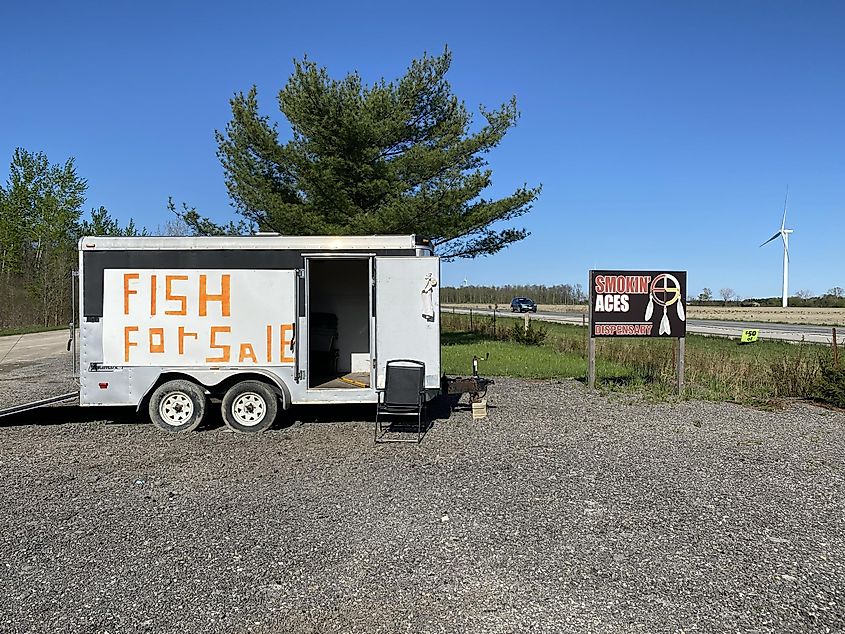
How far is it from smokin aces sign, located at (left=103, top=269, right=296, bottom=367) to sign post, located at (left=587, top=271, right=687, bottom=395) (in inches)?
233

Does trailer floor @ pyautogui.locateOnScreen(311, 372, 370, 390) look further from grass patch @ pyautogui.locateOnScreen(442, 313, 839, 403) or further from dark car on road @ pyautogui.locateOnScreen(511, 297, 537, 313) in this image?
dark car on road @ pyautogui.locateOnScreen(511, 297, 537, 313)

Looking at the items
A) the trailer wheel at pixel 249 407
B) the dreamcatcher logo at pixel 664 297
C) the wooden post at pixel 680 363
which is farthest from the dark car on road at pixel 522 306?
the trailer wheel at pixel 249 407

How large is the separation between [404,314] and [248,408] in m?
2.35

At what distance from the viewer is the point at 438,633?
367 centimetres

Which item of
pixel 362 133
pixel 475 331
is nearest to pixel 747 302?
pixel 475 331

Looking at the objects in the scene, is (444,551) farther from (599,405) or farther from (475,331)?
(475,331)

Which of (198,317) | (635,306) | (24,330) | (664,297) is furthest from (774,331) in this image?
(24,330)

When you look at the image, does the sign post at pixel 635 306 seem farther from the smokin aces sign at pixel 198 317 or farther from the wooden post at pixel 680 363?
the smokin aces sign at pixel 198 317

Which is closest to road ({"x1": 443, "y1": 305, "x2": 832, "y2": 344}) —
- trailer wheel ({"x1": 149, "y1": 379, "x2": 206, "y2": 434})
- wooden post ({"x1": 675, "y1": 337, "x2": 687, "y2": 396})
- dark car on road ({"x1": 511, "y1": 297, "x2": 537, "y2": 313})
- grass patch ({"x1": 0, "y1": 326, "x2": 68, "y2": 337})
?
wooden post ({"x1": 675, "y1": 337, "x2": 687, "y2": 396})

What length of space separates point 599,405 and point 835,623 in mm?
7327

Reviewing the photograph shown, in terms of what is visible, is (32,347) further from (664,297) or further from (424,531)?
(424,531)

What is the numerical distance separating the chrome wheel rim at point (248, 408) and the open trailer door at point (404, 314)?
155cm

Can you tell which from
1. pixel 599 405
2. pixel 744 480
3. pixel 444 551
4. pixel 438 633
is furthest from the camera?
pixel 599 405

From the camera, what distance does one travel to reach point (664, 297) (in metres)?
12.5
